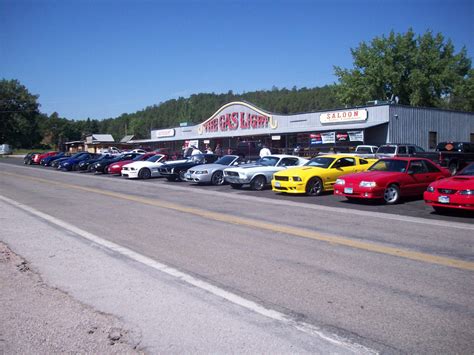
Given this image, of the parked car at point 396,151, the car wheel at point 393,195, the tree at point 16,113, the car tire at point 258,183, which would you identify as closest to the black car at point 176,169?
the car tire at point 258,183

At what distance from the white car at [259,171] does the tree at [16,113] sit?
99608mm

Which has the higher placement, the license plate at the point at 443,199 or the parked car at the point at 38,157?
the parked car at the point at 38,157

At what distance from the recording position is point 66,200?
15836mm

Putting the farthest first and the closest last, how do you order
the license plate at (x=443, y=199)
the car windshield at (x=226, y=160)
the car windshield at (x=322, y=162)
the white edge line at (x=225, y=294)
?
the car windshield at (x=226, y=160), the car windshield at (x=322, y=162), the license plate at (x=443, y=199), the white edge line at (x=225, y=294)

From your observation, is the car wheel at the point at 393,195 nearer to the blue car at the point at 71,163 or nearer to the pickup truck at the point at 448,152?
the pickup truck at the point at 448,152

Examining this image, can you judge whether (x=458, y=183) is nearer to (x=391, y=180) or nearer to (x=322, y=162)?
(x=391, y=180)

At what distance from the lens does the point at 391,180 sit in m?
13.9

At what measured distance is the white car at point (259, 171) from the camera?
62.7 feet

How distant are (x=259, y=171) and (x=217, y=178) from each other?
3.23m

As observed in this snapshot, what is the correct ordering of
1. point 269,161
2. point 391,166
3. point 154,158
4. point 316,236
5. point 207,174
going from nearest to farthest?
point 316,236
point 391,166
point 269,161
point 207,174
point 154,158

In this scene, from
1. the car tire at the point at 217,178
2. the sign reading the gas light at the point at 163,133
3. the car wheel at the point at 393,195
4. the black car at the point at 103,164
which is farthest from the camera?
the sign reading the gas light at the point at 163,133

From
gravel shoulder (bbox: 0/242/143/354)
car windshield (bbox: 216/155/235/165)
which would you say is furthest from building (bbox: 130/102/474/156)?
gravel shoulder (bbox: 0/242/143/354)

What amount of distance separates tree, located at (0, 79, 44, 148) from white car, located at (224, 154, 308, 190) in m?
99.6

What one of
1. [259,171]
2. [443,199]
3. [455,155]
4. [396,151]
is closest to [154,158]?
[259,171]
